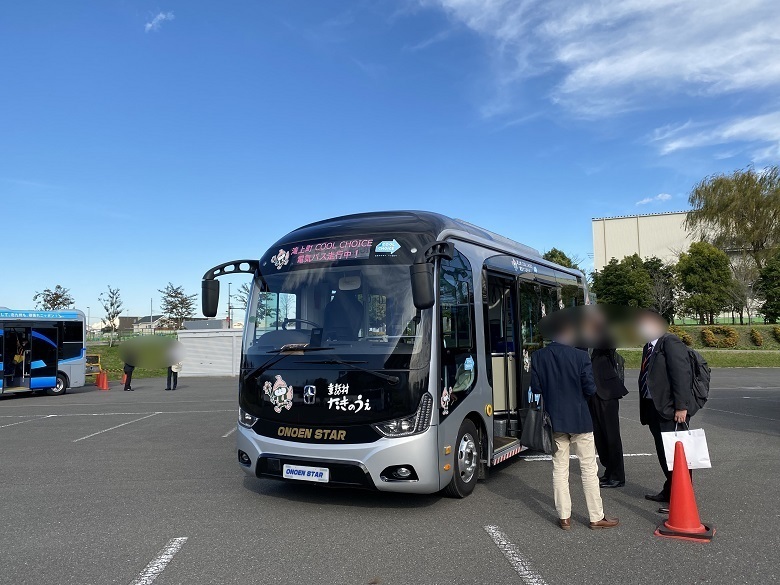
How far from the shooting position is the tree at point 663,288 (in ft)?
175

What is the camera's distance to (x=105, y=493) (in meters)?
6.90

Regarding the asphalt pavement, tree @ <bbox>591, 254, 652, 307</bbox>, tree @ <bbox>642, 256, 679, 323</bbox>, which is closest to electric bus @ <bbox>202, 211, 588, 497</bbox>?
the asphalt pavement

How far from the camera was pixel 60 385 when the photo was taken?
22.1 metres

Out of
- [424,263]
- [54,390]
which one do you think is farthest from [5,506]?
[54,390]

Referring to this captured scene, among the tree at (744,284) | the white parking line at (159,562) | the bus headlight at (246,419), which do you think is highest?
the tree at (744,284)

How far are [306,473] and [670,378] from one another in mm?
3522

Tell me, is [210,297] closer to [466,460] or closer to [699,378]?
[466,460]

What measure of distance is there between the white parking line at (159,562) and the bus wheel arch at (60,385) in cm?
1957

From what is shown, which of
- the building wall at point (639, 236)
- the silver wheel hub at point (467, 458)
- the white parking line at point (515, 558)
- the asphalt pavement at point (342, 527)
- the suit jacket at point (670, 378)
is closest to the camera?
the white parking line at point (515, 558)

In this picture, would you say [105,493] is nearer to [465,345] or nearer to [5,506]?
[5,506]

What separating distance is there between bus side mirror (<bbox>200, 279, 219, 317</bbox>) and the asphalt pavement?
79.0 inches

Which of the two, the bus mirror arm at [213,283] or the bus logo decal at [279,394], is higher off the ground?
the bus mirror arm at [213,283]

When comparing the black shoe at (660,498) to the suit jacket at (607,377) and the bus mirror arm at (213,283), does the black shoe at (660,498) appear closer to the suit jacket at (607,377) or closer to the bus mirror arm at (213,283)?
the suit jacket at (607,377)

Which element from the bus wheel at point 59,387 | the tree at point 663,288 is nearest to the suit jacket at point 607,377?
the bus wheel at point 59,387
